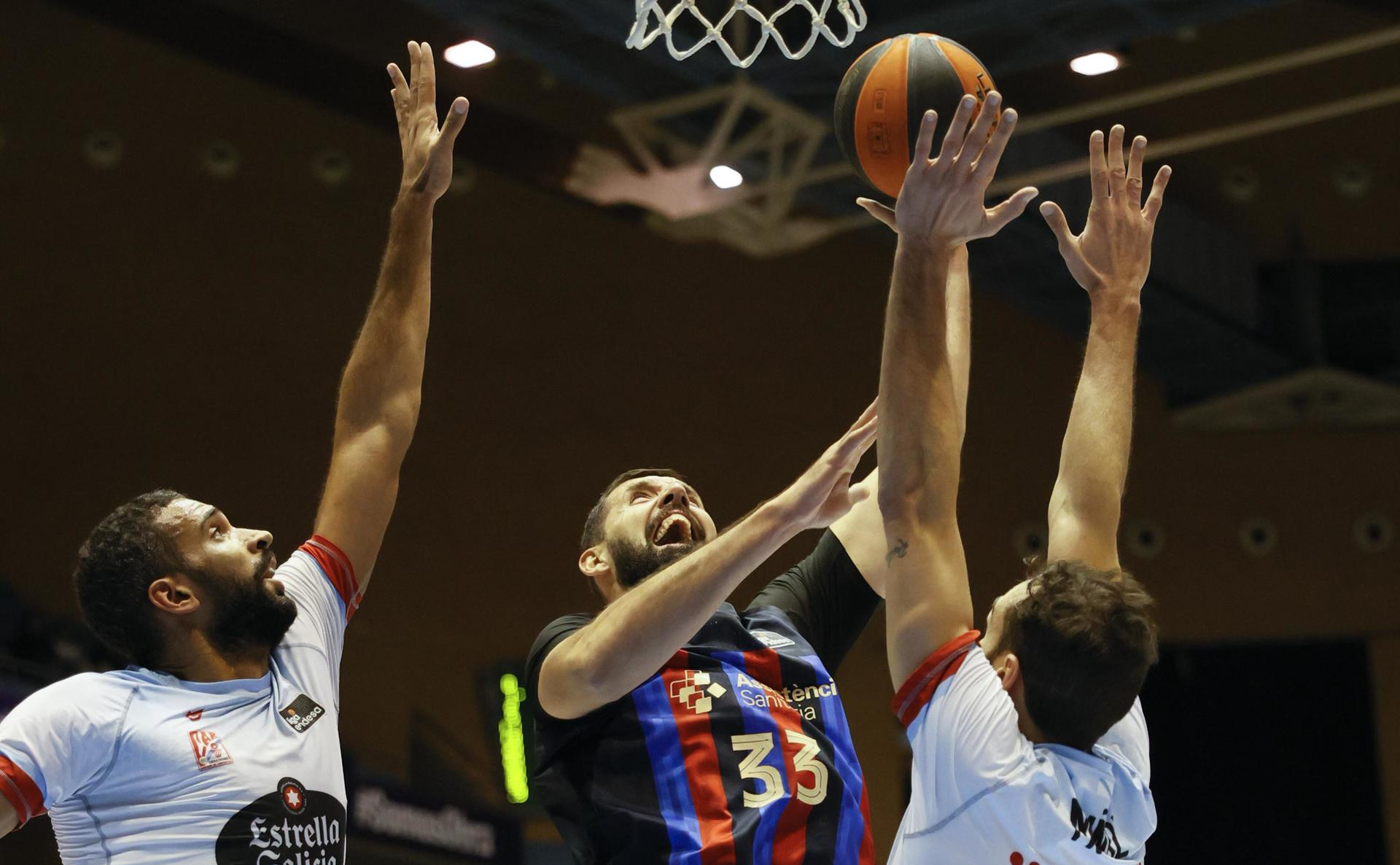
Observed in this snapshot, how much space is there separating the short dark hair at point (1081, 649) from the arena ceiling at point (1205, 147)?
764 centimetres

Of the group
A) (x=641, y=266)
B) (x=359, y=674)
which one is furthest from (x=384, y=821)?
(x=641, y=266)

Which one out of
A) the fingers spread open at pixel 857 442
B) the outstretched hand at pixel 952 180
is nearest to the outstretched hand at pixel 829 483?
the fingers spread open at pixel 857 442

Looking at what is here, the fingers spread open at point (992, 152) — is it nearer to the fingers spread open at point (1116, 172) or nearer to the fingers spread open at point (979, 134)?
the fingers spread open at point (979, 134)

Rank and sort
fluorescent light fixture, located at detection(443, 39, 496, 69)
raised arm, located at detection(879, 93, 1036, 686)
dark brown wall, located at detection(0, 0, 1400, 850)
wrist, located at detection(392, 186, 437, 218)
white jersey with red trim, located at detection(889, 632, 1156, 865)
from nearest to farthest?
white jersey with red trim, located at detection(889, 632, 1156, 865) → raised arm, located at detection(879, 93, 1036, 686) → wrist, located at detection(392, 186, 437, 218) → fluorescent light fixture, located at detection(443, 39, 496, 69) → dark brown wall, located at detection(0, 0, 1400, 850)

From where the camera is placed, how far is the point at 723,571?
3.34m

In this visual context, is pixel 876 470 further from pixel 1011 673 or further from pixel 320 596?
pixel 320 596

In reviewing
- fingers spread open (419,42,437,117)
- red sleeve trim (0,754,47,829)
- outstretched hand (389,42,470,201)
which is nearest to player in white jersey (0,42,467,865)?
red sleeve trim (0,754,47,829)

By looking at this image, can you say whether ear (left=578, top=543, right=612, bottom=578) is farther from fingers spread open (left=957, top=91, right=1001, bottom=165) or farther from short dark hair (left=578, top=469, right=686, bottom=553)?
fingers spread open (left=957, top=91, right=1001, bottom=165)

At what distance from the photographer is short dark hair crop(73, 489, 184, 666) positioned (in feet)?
11.3

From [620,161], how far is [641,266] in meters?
2.35

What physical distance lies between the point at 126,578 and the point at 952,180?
190cm

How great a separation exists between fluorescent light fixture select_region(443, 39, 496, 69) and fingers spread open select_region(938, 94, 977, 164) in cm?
658

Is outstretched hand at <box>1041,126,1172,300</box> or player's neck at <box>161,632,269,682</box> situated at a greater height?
outstretched hand at <box>1041,126,1172,300</box>

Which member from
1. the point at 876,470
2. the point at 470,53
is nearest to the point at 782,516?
the point at 876,470
